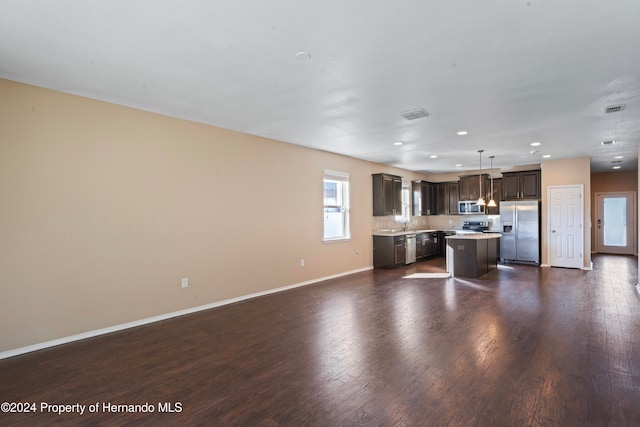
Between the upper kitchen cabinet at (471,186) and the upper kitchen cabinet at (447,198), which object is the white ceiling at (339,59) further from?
the upper kitchen cabinet at (447,198)

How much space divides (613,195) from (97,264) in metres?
13.9

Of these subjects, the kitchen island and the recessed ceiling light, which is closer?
the recessed ceiling light

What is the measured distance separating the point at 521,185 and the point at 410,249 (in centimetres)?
333

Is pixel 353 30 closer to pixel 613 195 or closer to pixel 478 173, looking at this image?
pixel 478 173

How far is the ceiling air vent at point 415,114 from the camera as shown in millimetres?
4258

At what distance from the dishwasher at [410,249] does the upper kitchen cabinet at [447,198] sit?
220 centimetres

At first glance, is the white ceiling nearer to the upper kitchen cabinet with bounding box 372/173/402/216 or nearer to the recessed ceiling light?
the recessed ceiling light

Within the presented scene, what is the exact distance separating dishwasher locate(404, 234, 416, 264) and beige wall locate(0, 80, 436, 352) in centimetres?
362

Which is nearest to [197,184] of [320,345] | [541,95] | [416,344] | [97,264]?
[97,264]

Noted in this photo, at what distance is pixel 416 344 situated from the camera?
11.1ft

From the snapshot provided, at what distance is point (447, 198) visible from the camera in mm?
10414

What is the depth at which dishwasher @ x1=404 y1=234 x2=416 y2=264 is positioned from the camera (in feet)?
27.9

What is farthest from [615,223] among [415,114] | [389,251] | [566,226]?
[415,114]

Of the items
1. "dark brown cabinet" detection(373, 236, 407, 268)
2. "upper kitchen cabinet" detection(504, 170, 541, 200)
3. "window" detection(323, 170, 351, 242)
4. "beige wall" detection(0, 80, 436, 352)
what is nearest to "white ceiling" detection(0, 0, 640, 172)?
"beige wall" detection(0, 80, 436, 352)
